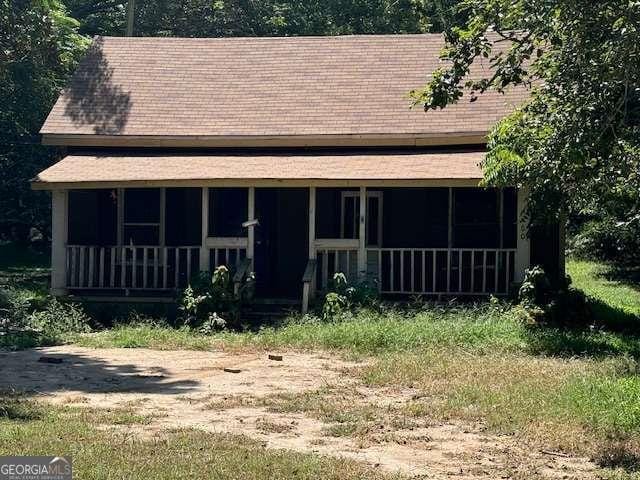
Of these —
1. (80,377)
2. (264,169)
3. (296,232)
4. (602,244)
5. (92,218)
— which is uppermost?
(264,169)

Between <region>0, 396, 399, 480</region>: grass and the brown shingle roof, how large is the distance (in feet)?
36.0

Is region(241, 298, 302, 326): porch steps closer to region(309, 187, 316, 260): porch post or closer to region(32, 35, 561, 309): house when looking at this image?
region(32, 35, 561, 309): house

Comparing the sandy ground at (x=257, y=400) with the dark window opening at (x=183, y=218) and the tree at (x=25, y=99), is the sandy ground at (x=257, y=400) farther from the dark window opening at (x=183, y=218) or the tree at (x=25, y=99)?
the tree at (x=25, y=99)

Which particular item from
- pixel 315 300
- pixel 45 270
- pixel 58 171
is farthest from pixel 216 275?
pixel 45 270

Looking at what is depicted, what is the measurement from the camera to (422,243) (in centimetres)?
1870

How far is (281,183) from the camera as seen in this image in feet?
54.8

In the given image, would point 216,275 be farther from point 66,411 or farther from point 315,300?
point 66,411

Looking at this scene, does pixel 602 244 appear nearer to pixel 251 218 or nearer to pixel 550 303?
pixel 550 303

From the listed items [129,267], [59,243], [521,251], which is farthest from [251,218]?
[521,251]

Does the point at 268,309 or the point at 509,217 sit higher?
the point at 509,217

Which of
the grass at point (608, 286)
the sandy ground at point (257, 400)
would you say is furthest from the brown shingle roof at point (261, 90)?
the sandy ground at point (257, 400)

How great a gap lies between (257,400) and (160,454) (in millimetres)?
2722

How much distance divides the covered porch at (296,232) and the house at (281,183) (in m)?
0.03

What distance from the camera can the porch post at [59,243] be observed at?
58.0 feet
